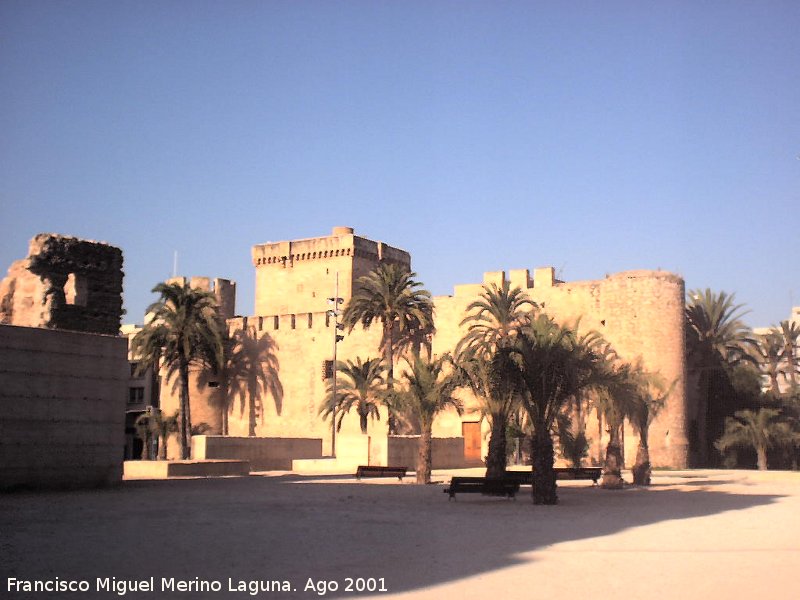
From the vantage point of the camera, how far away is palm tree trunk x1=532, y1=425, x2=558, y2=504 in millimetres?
15391

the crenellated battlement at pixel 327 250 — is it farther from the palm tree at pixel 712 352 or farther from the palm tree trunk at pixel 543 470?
the palm tree trunk at pixel 543 470

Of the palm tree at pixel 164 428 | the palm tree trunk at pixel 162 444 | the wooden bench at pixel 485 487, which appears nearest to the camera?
the wooden bench at pixel 485 487

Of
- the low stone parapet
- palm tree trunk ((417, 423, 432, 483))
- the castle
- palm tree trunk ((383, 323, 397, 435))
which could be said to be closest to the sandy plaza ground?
palm tree trunk ((417, 423, 432, 483))

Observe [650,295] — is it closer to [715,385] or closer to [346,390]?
[715,385]

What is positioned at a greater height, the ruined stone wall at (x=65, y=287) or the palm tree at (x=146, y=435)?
the ruined stone wall at (x=65, y=287)

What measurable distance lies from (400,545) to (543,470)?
22.0 feet

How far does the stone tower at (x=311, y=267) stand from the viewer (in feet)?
148

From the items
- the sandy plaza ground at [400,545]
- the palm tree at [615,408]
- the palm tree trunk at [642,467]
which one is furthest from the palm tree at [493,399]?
the palm tree trunk at [642,467]

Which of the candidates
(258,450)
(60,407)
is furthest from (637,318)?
(60,407)

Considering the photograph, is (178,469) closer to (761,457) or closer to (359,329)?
(359,329)

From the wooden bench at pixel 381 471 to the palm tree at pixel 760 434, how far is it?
16.9 metres

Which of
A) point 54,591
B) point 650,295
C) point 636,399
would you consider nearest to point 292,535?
point 54,591

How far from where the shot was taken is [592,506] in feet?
48.7

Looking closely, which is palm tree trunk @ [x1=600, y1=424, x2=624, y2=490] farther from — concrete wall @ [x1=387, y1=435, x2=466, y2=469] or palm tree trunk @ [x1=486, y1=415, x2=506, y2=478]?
concrete wall @ [x1=387, y1=435, x2=466, y2=469]
